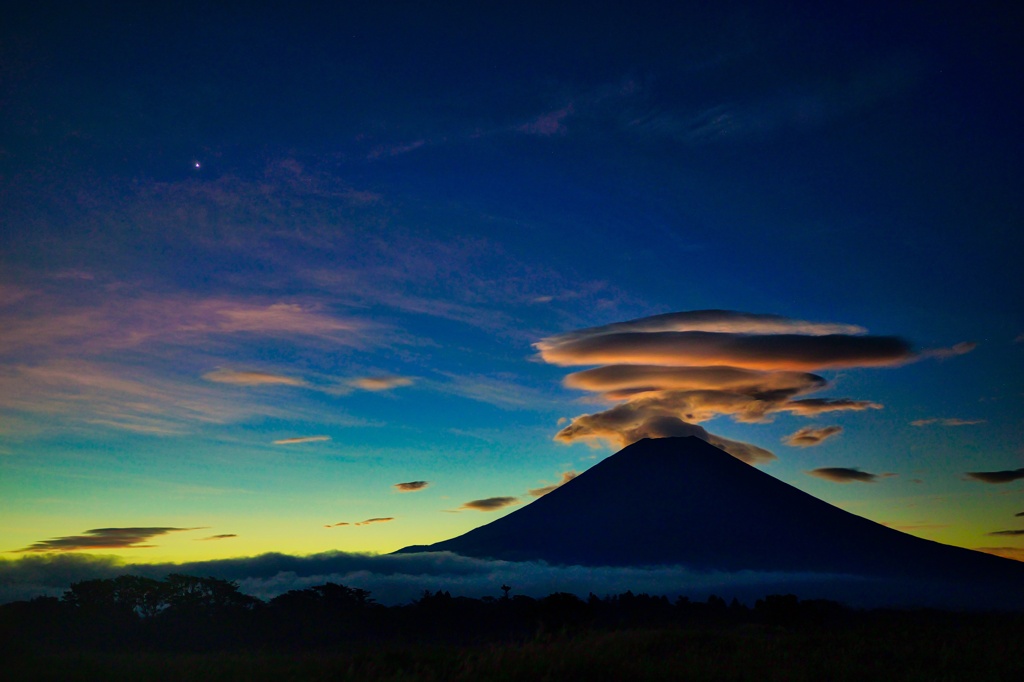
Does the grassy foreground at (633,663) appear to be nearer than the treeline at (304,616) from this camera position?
Yes


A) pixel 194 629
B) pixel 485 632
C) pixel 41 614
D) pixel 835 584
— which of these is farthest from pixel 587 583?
pixel 41 614

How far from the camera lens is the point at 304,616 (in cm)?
9438

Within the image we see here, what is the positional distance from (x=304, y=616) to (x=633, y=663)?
276 feet

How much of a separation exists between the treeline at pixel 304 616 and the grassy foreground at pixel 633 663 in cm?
4199

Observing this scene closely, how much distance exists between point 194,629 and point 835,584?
144252 millimetres

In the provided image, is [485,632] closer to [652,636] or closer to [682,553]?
[652,636]

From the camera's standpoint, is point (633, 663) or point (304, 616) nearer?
point (633, 663)

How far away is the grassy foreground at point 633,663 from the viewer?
19.4m

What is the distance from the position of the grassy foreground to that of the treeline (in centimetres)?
4199

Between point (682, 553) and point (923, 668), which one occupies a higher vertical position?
point (682, 553)

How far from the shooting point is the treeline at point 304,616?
72375mm

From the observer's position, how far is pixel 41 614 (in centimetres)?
7338

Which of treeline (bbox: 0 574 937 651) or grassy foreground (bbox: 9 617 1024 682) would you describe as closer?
grassy foreground (bbox: 9 617 1024 682)

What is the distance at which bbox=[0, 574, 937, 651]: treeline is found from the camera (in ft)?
237
